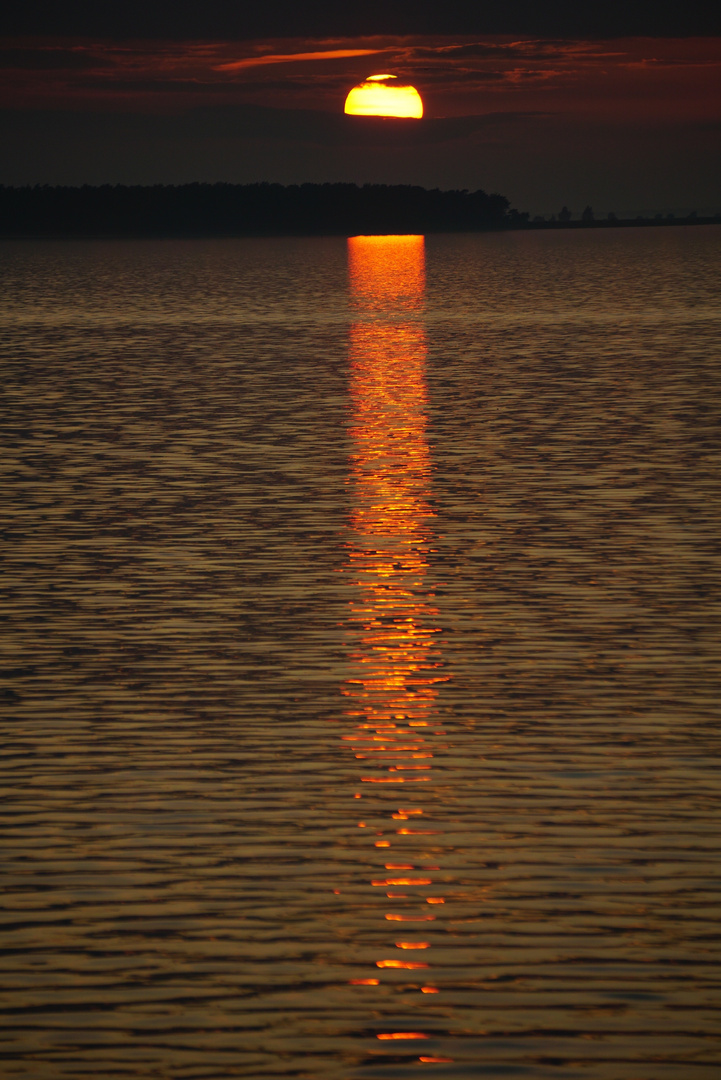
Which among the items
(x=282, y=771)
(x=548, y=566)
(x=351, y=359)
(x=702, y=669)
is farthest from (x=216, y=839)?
(x=351, y=359)

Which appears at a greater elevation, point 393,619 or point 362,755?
point 393,619

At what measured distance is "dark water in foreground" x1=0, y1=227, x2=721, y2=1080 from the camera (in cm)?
851

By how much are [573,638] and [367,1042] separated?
8.28 m

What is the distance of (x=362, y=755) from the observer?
41.5 feet

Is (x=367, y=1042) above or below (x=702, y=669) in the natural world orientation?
below

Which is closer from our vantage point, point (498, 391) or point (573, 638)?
point (573, 638)

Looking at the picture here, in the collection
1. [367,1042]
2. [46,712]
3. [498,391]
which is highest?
[498,391]

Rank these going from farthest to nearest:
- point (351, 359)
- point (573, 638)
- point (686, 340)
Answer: point (686, 340)
point (351, 359)
point (573, 638)

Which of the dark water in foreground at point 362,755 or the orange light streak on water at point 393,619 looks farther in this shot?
the orange light streak on water at point 393,619

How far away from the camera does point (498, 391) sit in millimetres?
40031

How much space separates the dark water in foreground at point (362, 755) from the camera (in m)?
8.51

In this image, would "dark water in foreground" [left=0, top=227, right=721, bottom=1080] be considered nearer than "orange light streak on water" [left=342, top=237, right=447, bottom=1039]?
Yes

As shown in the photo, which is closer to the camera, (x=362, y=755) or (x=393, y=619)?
(x=362, y=755)

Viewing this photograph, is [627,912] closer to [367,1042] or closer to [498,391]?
[367,1042]
